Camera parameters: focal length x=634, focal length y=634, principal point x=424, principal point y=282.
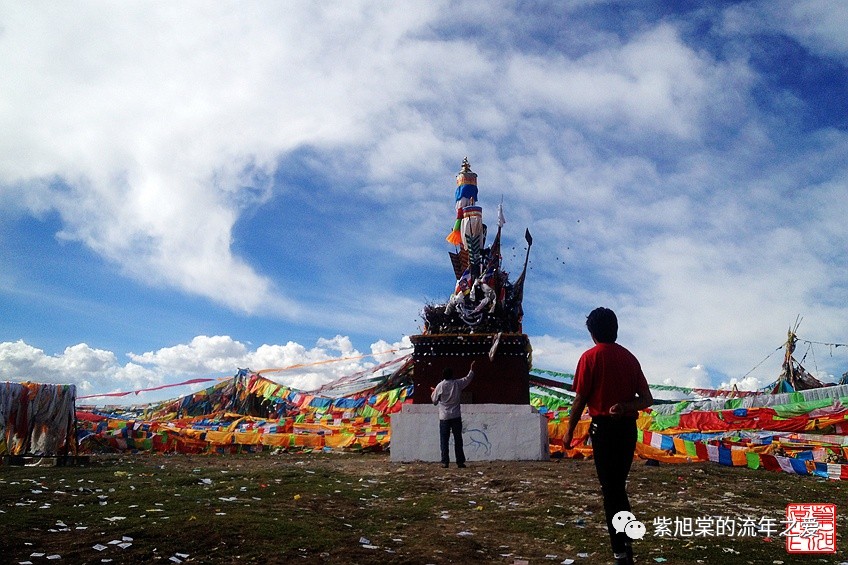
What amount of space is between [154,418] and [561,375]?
68.8 ft

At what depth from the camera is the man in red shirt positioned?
5.31m

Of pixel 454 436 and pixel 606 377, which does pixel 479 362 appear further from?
pixel 606 377

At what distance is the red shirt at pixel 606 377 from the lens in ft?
17.7

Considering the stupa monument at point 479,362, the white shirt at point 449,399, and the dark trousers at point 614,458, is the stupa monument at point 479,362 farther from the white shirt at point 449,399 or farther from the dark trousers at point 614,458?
the dark trousers at point 614,458

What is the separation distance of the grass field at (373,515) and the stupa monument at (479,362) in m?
2.53

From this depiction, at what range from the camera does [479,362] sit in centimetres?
1560

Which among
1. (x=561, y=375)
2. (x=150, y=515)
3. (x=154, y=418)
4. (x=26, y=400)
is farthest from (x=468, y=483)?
(x=154, y=418)

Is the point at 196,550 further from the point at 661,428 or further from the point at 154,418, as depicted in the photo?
the point at 154,418

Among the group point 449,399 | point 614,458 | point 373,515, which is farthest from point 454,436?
point 614,458

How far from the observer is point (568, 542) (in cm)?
664

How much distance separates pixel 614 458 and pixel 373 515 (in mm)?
3523

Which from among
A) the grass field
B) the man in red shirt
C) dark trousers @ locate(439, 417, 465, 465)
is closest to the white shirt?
dark trousers @ locate(439, 417, 465, 465)

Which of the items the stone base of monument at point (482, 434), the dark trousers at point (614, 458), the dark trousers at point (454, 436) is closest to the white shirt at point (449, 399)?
the dark trousers at point (454, 436)

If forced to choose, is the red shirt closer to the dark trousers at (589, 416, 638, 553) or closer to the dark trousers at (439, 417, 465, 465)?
the dark trousers at (589, 416, 638, 553)
